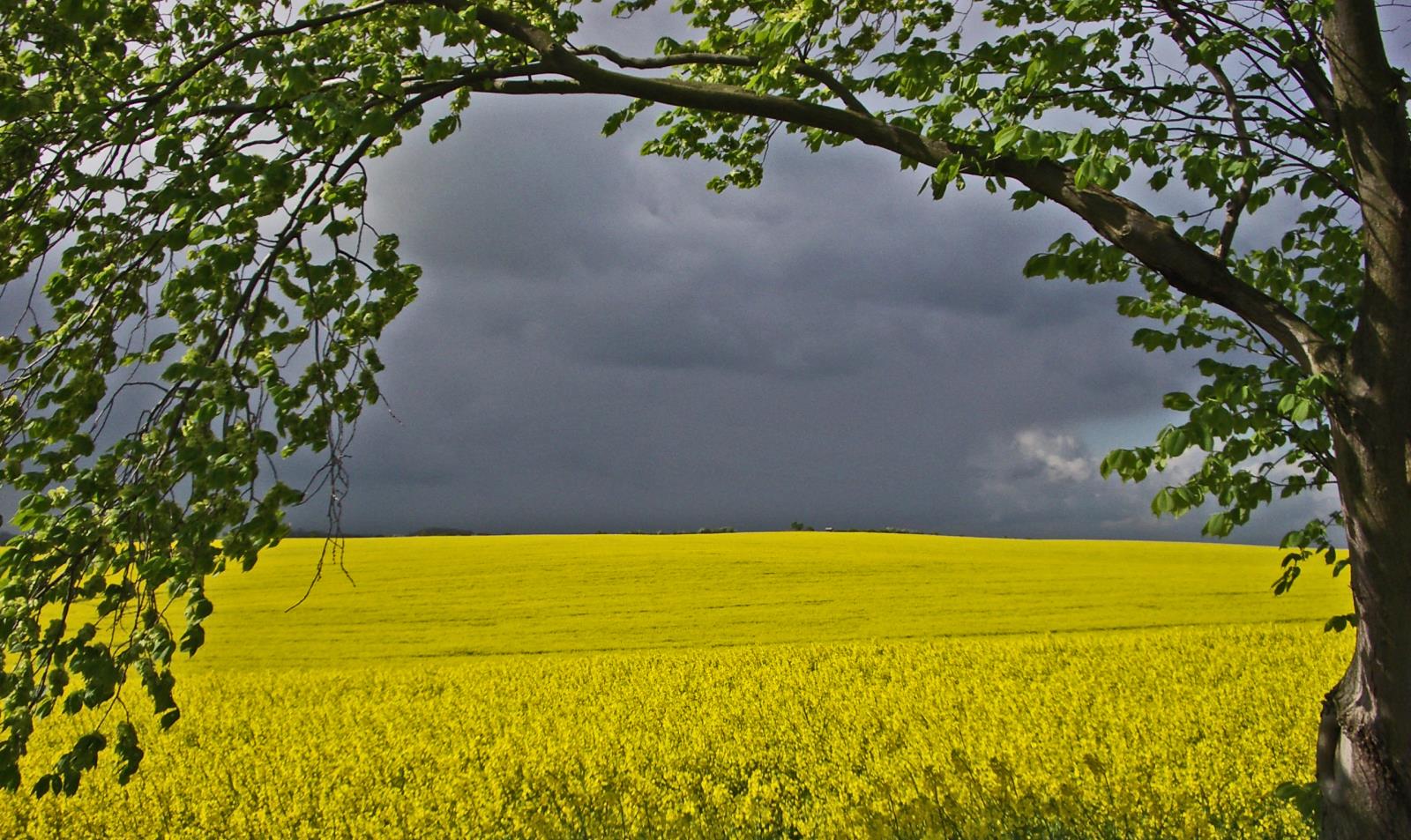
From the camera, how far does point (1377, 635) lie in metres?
4.62

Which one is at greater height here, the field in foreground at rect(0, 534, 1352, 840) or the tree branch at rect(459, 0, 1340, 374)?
the tree branch at rect(459, 0, 1340, 374)

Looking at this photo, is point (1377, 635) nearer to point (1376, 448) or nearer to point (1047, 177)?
point (1376, 448)

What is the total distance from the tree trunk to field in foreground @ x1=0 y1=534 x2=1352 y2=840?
1908 mm

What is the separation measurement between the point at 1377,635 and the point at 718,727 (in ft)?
20.7

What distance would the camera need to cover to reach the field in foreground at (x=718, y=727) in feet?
23.5

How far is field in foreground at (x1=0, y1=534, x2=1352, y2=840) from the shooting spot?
7156 millimetres

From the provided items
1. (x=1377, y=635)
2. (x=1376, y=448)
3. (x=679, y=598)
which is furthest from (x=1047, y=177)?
(x=679, y=598)

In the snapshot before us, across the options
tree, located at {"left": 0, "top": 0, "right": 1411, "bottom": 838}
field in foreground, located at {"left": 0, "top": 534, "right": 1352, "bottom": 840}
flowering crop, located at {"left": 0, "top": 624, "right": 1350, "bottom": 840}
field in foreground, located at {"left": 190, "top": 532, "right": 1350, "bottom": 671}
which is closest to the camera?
tree, located at {"left": 0, "top": 0, "right": 1411, "bottom": 838}

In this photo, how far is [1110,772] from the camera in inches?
311

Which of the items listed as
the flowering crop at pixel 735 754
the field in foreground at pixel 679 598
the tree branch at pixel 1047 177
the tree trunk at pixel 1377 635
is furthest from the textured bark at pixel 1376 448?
the field in foreground at pixel 679 598

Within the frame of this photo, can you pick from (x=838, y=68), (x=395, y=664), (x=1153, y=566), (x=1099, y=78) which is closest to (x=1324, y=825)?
(x=1099, y=78)

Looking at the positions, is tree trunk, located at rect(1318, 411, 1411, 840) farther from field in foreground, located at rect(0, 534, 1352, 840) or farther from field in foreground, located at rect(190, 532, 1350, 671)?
field in foreground, located at rect(190, 532, 1350, 671)

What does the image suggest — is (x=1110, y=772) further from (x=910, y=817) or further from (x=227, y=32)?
(x=227, y=32)

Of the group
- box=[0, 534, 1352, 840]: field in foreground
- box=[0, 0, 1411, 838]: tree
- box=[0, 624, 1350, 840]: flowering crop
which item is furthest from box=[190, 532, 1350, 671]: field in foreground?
box=[0, 0, 1411, 838]: tree
